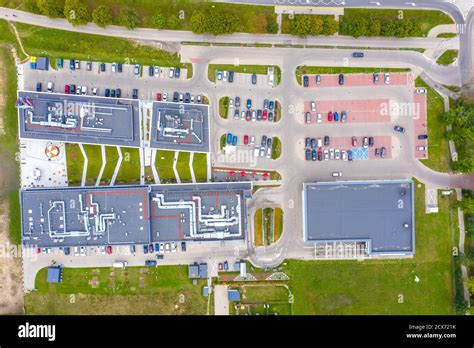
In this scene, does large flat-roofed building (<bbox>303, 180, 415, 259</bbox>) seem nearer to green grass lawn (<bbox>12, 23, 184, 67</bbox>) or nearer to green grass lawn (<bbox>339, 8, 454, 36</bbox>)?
green grass lawn (<bbox>339, 8, 454, 36</bbox>)

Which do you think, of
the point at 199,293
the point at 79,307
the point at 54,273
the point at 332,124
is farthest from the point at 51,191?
the point at 332,124

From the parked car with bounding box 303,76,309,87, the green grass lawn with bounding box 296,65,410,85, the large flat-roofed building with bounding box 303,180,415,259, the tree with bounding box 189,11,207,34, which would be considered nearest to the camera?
the tree with bounding box 189,11,207,34

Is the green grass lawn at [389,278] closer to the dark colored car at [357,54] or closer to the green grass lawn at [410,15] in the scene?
the dark colored car at [357,54]

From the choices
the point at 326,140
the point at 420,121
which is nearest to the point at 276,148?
the point at 326,140

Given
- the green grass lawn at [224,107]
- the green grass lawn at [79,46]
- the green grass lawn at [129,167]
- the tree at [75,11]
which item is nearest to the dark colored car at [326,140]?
the green grass lawn at [224,107]

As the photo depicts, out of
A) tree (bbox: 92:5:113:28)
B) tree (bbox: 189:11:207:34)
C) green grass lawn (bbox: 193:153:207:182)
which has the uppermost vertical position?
tree (bbox: 92:5:113:28)

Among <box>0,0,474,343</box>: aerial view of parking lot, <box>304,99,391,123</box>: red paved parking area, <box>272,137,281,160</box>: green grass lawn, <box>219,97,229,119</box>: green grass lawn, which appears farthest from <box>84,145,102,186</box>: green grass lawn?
<box>304,99,391,123</box>: red paved parking area
